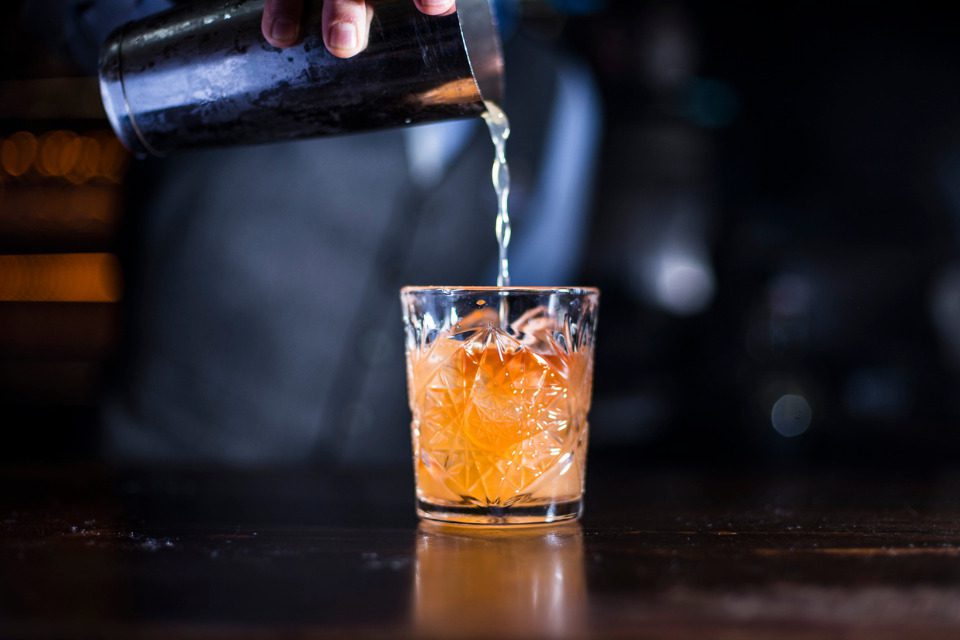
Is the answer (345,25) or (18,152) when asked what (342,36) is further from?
(18,152)

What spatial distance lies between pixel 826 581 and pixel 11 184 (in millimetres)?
4327

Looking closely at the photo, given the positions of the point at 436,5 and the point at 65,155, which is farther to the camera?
the point at 65,155

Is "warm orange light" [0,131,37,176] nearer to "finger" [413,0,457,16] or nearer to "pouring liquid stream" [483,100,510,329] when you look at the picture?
"pouring liquid stream" [483,100,510,329]

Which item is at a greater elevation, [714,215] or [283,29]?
[714,215]

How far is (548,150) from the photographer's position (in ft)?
8.71

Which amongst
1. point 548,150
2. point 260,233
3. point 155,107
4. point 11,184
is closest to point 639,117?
point 548,150

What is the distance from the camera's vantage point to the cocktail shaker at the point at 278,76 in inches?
42.4

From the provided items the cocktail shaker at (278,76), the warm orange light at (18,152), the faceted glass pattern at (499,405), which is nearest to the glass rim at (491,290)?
the faceted glass pattern at (499,405)

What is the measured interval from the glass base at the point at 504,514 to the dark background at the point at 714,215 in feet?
9.74

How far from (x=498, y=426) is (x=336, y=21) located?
452 mm

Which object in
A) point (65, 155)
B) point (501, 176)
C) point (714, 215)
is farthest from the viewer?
point (714, 215)

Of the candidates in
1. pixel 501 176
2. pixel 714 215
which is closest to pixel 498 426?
pixel 501 176

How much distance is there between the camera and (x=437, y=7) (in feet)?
3.40

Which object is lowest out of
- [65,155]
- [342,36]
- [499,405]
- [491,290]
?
[499,405]
